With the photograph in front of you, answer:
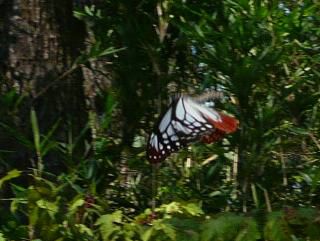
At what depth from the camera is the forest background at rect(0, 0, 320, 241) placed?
275 centimetres

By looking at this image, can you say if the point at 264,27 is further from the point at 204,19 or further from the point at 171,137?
the point at 171,137

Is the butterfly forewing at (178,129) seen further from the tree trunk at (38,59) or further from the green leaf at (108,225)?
the tree trunk at (38,59)

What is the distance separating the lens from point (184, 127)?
9.55 feet

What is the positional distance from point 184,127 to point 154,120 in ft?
1.28

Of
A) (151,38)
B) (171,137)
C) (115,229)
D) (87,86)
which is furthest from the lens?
(87,86)

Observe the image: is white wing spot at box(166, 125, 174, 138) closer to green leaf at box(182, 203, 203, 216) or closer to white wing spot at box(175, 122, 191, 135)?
white wing spot at box(175, 122, 191, 135)

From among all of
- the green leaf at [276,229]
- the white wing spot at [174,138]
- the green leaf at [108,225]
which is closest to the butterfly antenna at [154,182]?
the white wing spot at [174,138]

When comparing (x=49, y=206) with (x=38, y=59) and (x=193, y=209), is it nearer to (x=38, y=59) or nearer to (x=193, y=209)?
(x=193, y=209)

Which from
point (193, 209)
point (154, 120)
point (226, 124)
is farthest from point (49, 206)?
point (154, 120)

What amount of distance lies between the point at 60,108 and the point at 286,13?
912mm

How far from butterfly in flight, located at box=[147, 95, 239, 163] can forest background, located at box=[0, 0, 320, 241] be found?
8 cm

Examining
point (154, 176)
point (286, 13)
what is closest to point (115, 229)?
point (154, 176)

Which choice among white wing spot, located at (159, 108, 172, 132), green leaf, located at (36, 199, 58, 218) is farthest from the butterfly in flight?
green leaf, located at (36, 199, 58, 218)

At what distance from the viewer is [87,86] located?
3775 mm
